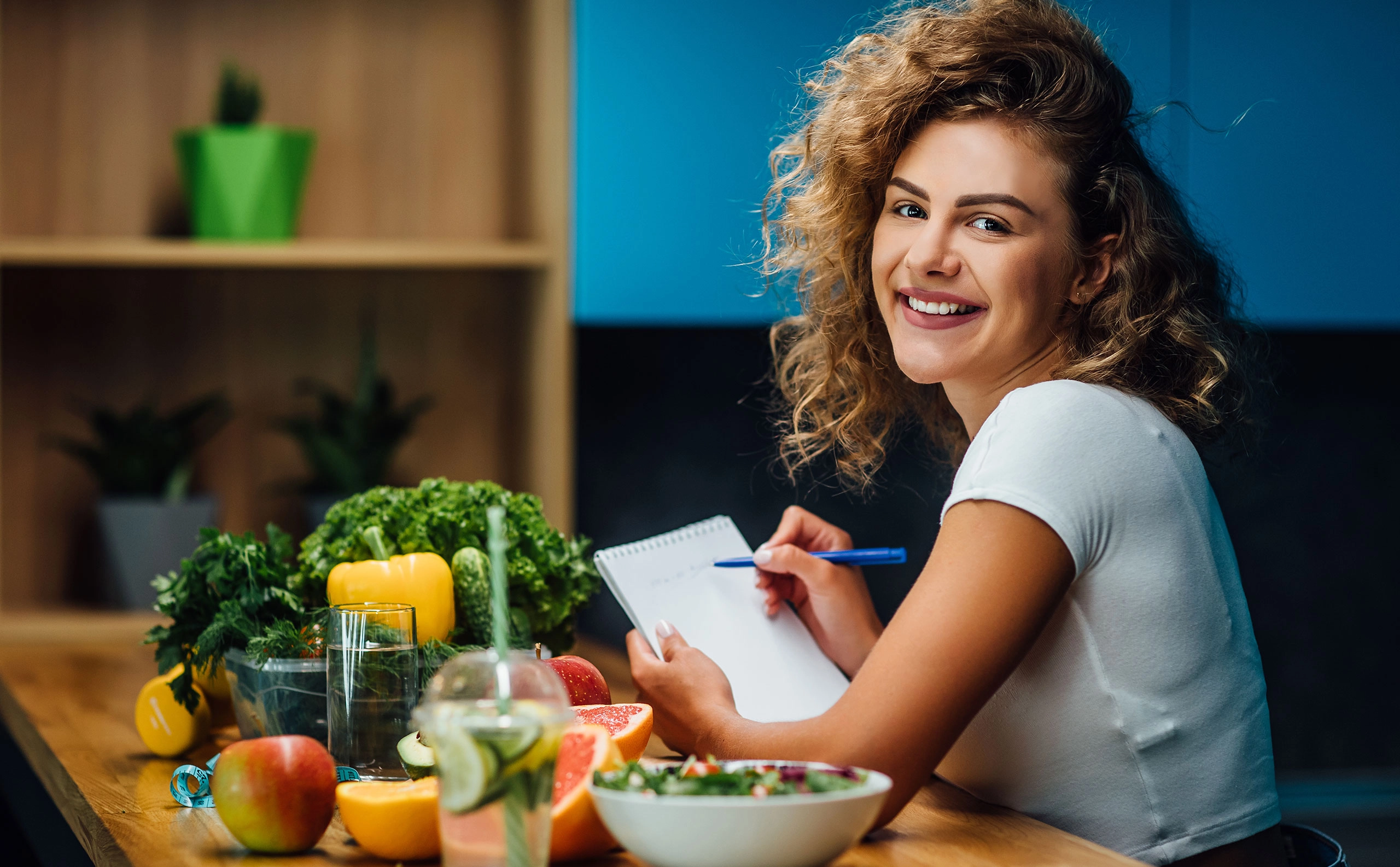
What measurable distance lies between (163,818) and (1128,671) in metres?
0.70

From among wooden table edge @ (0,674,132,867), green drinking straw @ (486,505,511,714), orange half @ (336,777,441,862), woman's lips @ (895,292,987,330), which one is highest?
woman's lips @ (895,292,987,330)

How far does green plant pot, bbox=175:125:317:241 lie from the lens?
7.00 ft

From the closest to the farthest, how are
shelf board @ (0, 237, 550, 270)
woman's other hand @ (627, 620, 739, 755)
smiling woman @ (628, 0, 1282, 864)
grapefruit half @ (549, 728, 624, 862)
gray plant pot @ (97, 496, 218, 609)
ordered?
1. grapefruit half @ (549, 728, 624, 862)
2. smiling woman @ (628, 0, 1282, 864)
3. woman's other hand @ (627, 620, 739, 755)
4. shelf board @ (0, 237, 550, 270)
5. gray plant pot @ (97, 496, 218, 609)

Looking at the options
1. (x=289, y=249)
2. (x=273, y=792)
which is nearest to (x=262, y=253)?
(x=289, y=249)

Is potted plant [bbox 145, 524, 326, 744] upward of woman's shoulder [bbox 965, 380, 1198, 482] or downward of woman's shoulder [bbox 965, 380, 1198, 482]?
downward

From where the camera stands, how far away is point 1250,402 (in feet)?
4.10

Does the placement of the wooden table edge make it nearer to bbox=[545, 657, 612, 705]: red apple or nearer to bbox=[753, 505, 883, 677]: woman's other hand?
bbox=[545, 657, 612, 705]: red apple

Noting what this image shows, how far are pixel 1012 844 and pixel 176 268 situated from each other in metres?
1.88

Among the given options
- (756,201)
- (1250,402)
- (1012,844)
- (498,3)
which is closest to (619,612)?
(756,201)

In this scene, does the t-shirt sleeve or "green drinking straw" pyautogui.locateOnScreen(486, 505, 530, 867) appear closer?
"green drinking straw" pyautogui.locateOnScreen(486, 505, 530, 867)

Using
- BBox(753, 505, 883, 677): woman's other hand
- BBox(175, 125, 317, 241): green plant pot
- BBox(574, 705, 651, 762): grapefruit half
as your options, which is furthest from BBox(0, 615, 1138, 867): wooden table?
BBox(175, 125, 317, 241): green plant pot

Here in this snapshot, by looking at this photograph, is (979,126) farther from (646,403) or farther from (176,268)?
(176,268)

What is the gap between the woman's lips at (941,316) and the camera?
1.18m

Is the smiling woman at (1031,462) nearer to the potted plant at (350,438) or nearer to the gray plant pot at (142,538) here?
the potted plant at (350,438)
